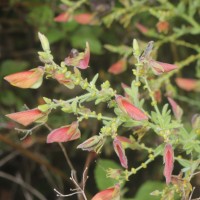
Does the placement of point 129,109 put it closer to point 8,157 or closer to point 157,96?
point 157,96

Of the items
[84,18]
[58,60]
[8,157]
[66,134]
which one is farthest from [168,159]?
[58,60]

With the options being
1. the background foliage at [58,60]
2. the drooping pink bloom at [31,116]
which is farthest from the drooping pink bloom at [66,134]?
the background foliage at [58,60]

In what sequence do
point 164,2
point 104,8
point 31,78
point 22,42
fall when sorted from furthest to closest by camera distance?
point 22,42 → point 104,8 → point 164,2 → point 31,78

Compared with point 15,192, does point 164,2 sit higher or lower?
higher

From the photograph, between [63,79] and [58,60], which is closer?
[63,79]

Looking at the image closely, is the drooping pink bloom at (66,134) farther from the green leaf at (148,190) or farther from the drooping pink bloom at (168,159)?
the green leaf at (148,190)

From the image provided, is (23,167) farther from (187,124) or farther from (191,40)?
(191,40)

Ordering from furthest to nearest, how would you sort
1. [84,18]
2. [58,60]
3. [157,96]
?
[58,60]
[84,18]
[157,96]

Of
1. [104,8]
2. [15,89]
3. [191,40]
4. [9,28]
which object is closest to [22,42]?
[9,28]
